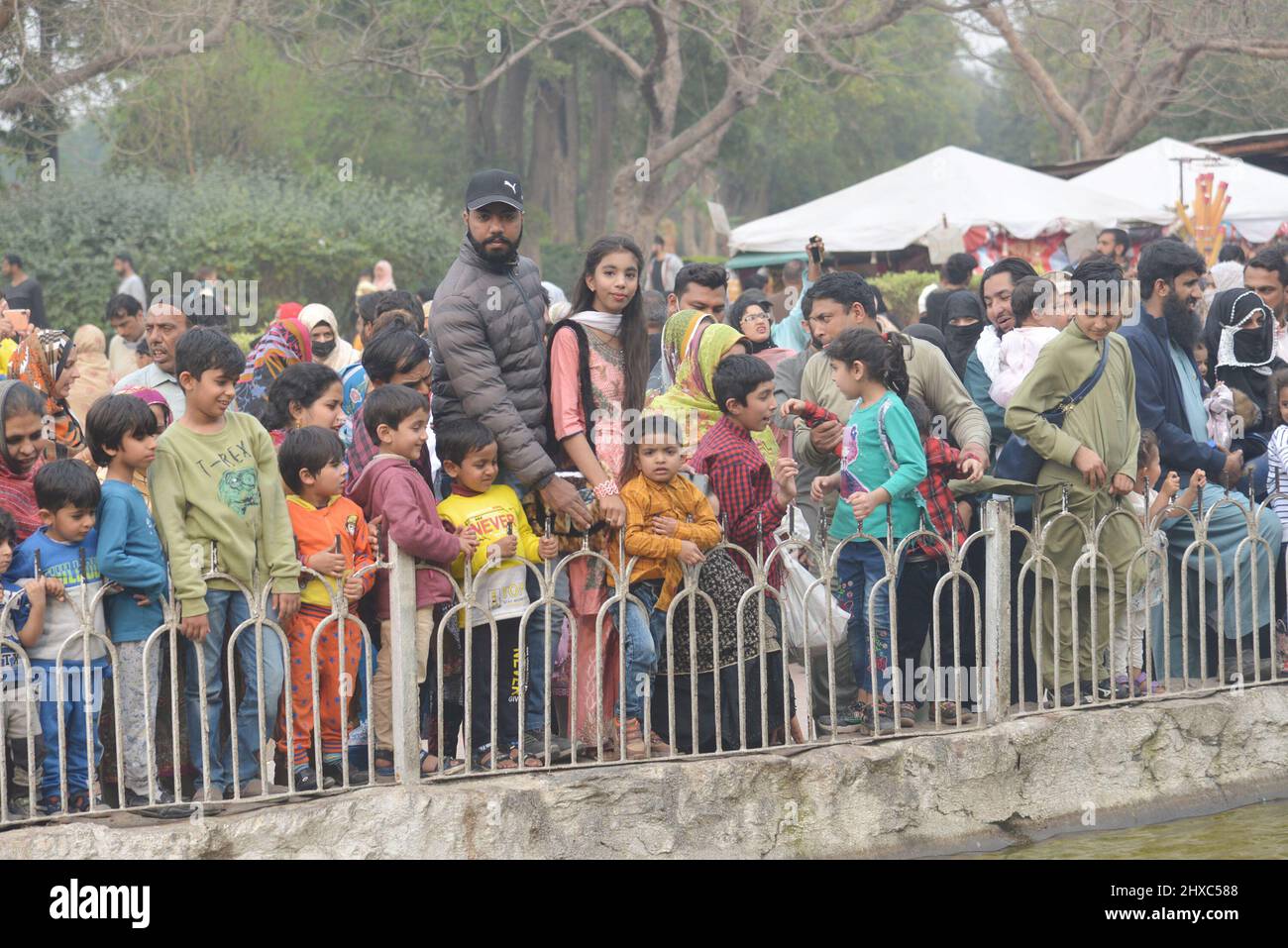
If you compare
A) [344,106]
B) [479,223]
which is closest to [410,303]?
[479,223]

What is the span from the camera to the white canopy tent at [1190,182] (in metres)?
17.5

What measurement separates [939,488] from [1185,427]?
1.42m

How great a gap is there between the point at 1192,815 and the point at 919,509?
1.71m

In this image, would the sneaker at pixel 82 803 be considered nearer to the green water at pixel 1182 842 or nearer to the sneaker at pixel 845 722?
the sneaker at pixel 845 722

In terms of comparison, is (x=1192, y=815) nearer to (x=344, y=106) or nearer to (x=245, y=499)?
(x=245, y=499)

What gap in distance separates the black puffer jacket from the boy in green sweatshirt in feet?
2.36

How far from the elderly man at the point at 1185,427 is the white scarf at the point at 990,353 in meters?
0.57

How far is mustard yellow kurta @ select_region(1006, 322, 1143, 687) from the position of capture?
647cm

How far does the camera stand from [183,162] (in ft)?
95.8

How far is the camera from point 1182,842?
6090 millimetres

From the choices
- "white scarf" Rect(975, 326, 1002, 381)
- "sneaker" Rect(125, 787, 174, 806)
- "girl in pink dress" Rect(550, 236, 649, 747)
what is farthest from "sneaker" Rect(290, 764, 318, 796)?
"white scarf" Rect(975, 326, 1002, 381)

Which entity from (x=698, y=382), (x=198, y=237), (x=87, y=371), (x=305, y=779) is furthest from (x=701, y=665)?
(x=198, y=237)

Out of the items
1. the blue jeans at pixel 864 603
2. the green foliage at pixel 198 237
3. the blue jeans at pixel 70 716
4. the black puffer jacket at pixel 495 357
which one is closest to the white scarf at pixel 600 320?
the black puffer jacket at pixel 495 357

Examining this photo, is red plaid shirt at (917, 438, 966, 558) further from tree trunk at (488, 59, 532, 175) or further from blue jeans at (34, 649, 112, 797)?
tree trunk at (488, 59, 532, 175)
